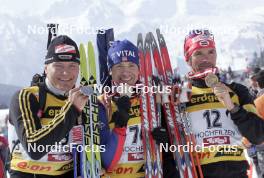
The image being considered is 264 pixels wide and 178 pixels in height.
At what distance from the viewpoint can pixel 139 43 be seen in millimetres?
4504

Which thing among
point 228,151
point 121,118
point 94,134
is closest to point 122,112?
point 121,118

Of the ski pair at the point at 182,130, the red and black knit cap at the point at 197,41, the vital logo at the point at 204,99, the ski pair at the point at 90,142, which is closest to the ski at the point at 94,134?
the ski pair at the point at 90,142

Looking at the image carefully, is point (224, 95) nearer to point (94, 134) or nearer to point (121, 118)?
point (121, 118)

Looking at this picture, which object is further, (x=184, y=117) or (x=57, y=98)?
(x=184, y=117)

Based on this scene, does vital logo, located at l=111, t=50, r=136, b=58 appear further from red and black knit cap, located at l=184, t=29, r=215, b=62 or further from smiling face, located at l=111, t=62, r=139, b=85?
red and black knit cap, located at l=184, t=29, r=215, b=62

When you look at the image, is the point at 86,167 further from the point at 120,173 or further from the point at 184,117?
the point at 184,117

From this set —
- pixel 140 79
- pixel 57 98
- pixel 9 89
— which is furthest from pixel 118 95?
pixel 9 89

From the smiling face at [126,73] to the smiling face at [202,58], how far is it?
22.8 inches

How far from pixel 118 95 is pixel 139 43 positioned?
784 millimetres

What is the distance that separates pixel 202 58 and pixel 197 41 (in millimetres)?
191

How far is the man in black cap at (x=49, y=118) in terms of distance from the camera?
10.7 ft

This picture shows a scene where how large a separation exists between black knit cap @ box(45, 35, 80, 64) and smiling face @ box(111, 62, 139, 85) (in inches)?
19.6

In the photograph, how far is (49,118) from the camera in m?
3.52

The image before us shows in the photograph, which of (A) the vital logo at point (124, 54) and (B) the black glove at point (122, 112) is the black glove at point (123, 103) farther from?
(A) the vital logo at point (124, 54)
